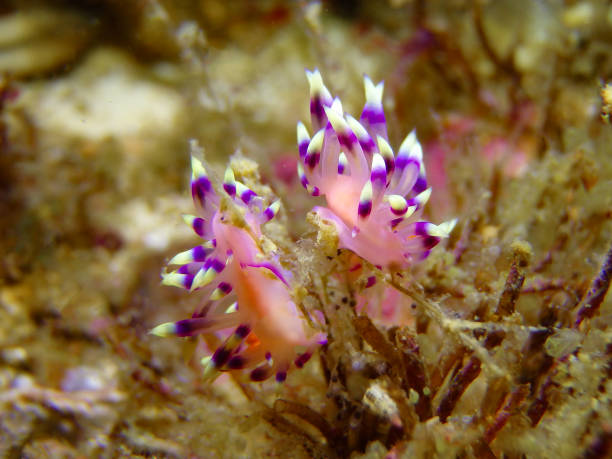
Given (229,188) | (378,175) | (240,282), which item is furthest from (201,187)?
(378,175)

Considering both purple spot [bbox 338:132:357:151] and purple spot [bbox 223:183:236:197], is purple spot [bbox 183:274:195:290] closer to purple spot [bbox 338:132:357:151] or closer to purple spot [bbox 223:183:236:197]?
purple spot [bbox 223:183:236:197]

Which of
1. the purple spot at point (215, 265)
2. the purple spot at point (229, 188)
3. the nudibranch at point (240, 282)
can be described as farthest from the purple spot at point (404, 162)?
the purple spot at point (215, 265)

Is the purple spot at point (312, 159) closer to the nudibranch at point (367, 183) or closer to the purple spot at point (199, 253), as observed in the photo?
the nudibranch at point (367, 183)

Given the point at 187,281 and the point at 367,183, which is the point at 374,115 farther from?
the point at 187,281

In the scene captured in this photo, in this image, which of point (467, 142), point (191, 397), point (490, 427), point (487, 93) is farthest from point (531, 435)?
point (487, 93)

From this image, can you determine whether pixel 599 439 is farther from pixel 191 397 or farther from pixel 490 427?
pixel 191 397

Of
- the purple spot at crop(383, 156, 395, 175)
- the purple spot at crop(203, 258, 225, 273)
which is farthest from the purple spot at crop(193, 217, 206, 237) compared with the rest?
the purple spot at crop(383, 156, 395, 175)
